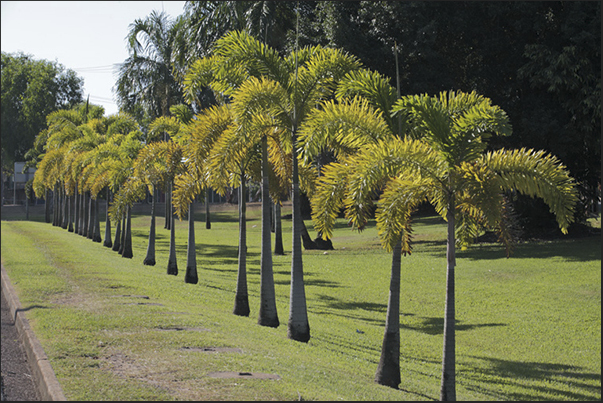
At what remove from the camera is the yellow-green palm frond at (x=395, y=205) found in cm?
945

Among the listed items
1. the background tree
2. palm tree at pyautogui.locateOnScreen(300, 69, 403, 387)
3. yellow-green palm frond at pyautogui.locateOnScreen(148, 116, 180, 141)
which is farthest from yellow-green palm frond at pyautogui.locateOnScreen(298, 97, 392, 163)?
the background tree

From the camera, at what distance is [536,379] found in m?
11.7

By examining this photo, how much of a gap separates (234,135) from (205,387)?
600cm

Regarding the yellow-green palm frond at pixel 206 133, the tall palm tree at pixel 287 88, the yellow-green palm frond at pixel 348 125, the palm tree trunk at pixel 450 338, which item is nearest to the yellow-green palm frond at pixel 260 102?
the tall palm tree at pixel 287 88

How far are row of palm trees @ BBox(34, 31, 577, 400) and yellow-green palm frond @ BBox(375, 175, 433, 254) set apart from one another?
0.02m

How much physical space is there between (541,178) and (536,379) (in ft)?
15.4

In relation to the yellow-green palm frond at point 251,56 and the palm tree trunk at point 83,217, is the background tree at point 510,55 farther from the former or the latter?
the palm tree trunk at point 83,217

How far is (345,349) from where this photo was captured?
1266 cm

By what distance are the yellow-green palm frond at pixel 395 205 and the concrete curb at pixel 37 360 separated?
4917 mm

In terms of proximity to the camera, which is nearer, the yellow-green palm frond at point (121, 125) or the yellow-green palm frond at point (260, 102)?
the yellow-green palm frond at point (260, 102)

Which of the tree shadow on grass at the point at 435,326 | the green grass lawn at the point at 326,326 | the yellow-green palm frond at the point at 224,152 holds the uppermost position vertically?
the yellow-green palm frond at the point at 224,152

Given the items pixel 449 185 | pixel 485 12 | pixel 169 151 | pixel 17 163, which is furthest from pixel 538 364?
pixel 17 163

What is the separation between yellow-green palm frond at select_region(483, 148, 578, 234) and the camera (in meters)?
8.80

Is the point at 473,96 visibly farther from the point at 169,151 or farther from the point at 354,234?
the point at 354,234
